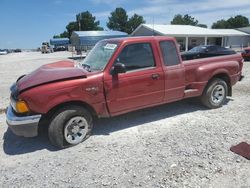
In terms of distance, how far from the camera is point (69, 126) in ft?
14.0

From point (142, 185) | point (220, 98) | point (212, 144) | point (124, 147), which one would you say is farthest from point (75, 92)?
point (220, 98)

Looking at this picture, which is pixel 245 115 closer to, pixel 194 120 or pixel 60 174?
pixel 194 120

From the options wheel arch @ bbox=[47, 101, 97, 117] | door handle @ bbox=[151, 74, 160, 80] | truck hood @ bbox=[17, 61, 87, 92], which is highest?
truck hood @ bbox=[17, 61, 87, 92]

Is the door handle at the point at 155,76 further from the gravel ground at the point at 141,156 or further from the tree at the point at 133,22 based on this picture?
the tree at the point at 133,22

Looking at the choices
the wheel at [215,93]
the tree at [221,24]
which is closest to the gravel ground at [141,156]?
the wheel at [215,93]

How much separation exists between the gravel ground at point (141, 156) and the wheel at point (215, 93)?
1.30 ft

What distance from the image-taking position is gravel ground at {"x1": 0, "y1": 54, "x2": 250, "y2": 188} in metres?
3.32

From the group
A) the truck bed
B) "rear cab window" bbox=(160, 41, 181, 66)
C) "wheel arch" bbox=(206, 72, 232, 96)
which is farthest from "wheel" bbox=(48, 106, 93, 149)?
"wheel arch" bbox=(206, 72, 232, 96)

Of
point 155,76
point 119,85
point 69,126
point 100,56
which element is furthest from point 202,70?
point 69,126

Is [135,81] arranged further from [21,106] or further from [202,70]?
[21,106]

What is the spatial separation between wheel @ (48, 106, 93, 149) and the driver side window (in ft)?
4.08

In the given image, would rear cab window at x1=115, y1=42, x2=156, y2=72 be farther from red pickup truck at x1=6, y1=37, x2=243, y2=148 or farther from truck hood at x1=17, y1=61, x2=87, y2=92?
truck hood at x1=17, y1=61, x2=87, y2=92

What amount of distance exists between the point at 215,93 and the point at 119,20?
8625 cm

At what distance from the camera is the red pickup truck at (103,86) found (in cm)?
396
